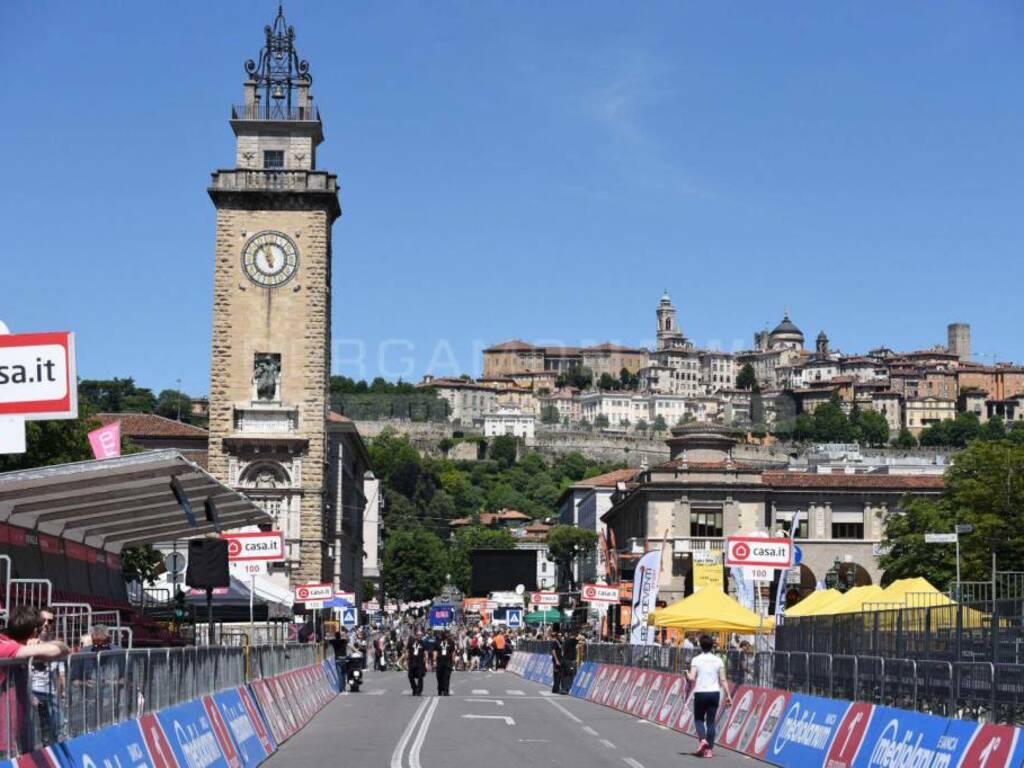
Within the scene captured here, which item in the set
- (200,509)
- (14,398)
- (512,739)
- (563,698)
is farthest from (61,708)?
(563,698)

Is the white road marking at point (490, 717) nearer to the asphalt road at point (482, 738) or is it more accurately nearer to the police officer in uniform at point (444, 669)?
the asphalt road at point (482, 738)

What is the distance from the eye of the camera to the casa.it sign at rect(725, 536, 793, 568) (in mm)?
28406

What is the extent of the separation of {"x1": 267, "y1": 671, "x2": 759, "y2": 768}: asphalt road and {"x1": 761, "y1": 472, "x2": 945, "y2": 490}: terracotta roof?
164ft

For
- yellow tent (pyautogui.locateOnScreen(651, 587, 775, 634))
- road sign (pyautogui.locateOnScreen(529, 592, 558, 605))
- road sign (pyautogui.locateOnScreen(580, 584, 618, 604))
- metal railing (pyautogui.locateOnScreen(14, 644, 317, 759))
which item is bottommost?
road sign (pyautogui.locateOnScreen(529, 592, 558, 605))

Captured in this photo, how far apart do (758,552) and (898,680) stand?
32.5 feet

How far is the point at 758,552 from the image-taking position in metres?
28.5

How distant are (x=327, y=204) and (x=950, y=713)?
61804 mm

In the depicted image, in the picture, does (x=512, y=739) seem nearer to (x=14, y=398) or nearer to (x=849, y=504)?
(x=14, y=398)

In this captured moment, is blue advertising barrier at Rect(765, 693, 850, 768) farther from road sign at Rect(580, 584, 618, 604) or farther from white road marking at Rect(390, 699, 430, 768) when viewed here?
road sign at Rect(580, 584, 618, 604)

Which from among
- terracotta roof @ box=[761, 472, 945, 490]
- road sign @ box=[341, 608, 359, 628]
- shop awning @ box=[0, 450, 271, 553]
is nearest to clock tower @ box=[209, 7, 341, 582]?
road sign @ box=[341, 608, 359, 628]

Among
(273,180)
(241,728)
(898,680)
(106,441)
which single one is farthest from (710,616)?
(273,180)

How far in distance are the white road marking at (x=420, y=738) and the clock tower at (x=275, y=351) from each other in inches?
1626

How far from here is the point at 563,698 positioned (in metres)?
39.9

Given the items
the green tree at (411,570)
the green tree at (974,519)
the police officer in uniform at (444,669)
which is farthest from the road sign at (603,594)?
the green tree at (411,570)
